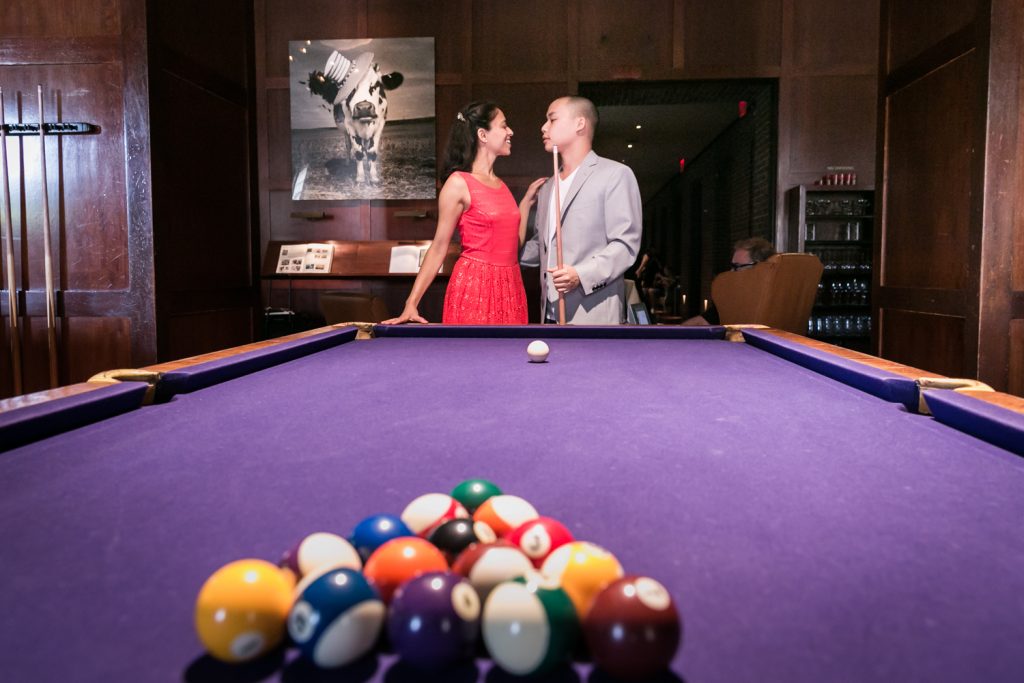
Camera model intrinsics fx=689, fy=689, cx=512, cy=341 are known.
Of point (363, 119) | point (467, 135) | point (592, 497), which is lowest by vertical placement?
point (592, 497)

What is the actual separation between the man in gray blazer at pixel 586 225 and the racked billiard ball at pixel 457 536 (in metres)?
2.26

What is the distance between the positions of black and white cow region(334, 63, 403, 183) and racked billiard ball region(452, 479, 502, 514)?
17.7 feet

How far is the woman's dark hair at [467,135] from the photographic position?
300cm

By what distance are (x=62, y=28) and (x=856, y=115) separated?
18.3 feet

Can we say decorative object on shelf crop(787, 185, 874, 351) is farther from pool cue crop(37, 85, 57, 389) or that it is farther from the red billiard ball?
the red billiard ball

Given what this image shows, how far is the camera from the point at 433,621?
444 mm

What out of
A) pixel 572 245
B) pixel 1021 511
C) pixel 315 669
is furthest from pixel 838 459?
pixel 572 245

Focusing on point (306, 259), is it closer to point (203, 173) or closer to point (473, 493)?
point (203, 173)

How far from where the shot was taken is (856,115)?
570 cm

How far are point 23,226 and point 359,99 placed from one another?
9.81 ft

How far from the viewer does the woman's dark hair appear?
3004mm

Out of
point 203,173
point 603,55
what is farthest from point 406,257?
point 603,55

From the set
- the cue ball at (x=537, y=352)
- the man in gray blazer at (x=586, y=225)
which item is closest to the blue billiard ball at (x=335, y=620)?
the cue ball at (x=537, y=352)

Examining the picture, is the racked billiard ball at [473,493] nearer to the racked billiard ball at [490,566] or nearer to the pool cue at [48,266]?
the racked billiard ball at [490,566]
